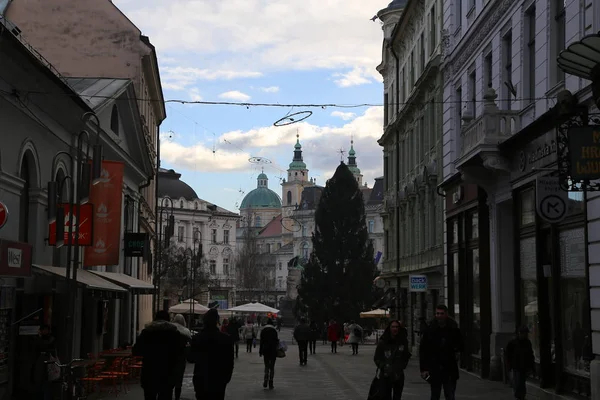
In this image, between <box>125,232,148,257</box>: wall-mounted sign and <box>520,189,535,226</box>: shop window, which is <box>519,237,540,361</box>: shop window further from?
<box>125,232,148,257</box>: wall-mounted sign

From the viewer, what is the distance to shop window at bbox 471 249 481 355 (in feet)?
83.8

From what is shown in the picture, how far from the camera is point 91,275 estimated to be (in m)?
22.4

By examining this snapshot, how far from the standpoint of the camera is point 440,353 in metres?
14.6

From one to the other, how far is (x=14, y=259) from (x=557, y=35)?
421 inches

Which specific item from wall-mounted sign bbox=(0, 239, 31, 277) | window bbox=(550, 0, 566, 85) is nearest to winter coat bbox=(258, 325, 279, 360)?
wall-mounted sign bbox=(0, 239, 31, 277)

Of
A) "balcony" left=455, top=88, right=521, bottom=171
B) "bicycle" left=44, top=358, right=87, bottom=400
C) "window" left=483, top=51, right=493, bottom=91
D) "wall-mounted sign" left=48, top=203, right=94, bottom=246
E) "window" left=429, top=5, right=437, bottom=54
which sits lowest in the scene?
"bicycle" left=44, top=358, right=87, bottom=400

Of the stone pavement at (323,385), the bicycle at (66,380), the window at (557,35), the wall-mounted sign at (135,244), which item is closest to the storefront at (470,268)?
the stone pavement at (323,385)

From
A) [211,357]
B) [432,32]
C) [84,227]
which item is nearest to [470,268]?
[432,32]

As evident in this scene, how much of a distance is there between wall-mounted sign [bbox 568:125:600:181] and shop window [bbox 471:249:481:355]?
13134mm

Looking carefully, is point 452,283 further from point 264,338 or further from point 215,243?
point 215,243

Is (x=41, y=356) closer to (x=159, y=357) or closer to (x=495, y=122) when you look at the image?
(x=159, y=357)

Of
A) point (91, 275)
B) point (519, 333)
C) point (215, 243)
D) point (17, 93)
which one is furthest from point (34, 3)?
point (215, 243)

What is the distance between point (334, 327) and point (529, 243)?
27.5m

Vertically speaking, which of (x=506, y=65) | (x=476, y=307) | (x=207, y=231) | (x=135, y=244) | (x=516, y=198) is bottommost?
(x=476, y=307)
